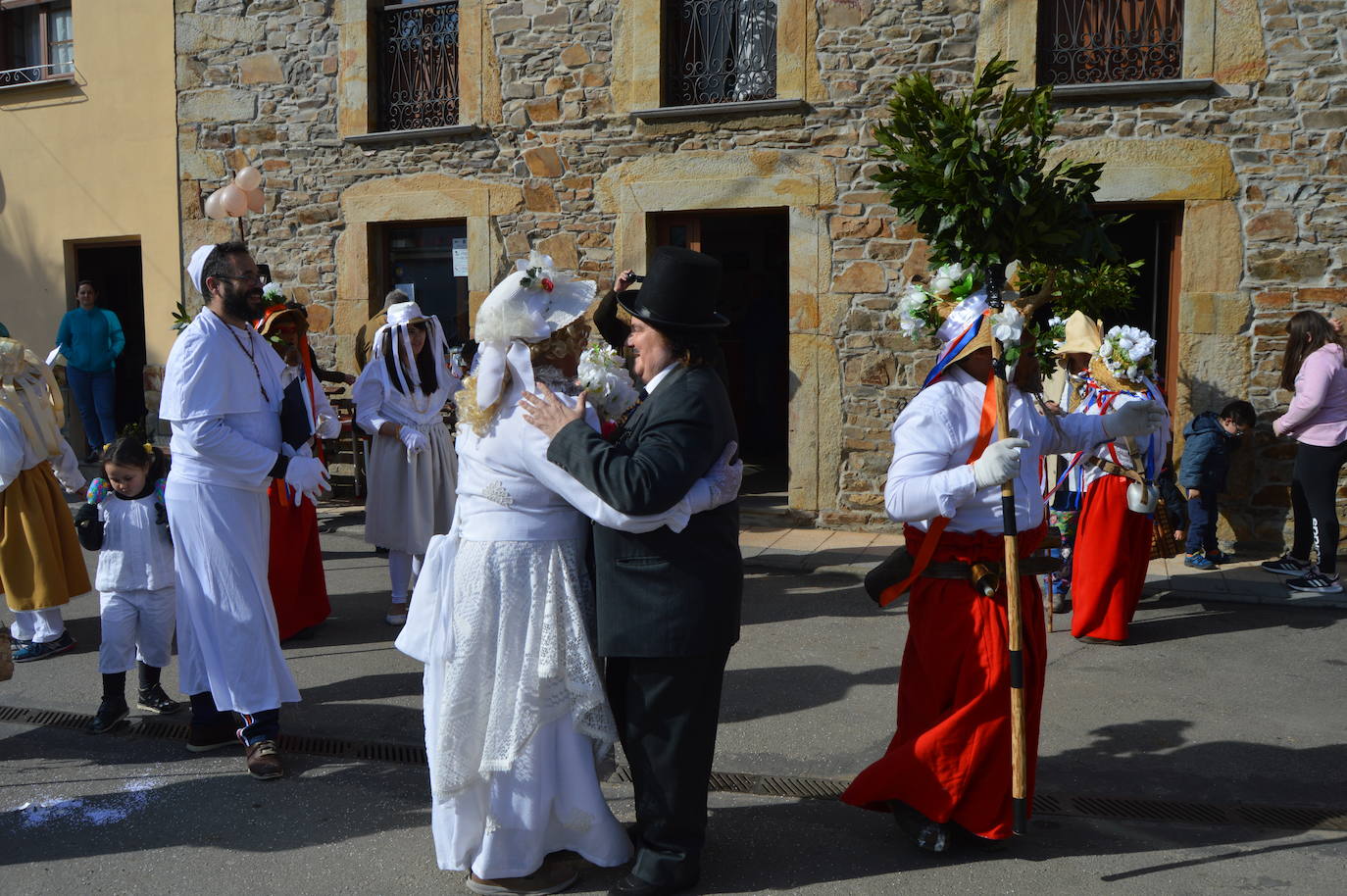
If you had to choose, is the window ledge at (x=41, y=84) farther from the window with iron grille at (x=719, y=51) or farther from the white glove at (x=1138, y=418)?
the white glove at (x=1138, y=418)

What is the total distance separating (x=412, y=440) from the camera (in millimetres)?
7082

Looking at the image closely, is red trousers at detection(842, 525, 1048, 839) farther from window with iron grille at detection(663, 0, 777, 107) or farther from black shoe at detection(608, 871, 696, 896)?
window with iron grille at detection(663, 0, 777, 107)

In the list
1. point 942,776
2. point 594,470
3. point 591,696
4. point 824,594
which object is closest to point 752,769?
point 942,776

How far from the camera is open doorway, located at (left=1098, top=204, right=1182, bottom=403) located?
940 centimetres

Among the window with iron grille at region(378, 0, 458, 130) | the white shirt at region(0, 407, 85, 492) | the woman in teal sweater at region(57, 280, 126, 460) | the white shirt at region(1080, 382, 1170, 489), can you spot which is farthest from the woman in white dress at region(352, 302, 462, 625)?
the woman in teal sweater at region(57, 280, 126, 460)

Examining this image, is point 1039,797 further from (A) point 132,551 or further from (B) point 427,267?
(B) point 427,267

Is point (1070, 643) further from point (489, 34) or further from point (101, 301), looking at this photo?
point (101, 301)

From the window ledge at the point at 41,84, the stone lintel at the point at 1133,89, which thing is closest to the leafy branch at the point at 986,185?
the stone lintel at the point at 1133,89

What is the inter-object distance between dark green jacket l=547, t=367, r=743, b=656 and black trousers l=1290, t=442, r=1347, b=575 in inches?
231

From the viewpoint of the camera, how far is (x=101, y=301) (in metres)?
14.4

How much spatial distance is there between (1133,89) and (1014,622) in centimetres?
682

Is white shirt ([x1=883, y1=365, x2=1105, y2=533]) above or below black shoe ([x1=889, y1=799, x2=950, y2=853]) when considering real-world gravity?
above

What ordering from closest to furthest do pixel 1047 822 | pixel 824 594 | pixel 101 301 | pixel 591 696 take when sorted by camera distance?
pixel 591 696 < pixel 1047 822 < pixel 824 594 < pixel 101 301

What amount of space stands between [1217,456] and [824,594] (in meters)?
3.13
